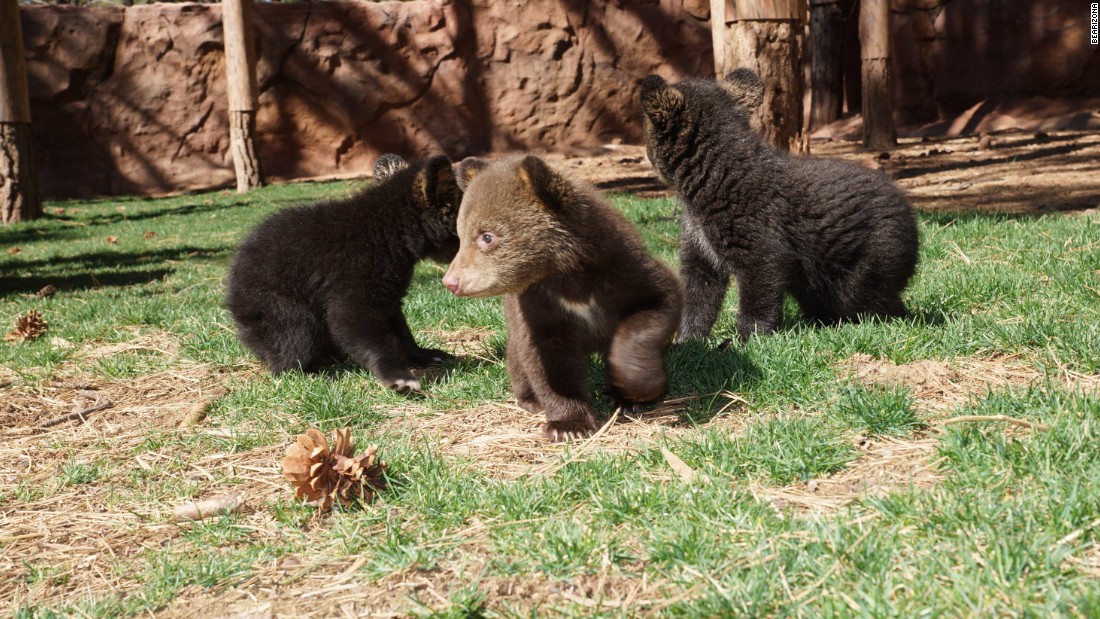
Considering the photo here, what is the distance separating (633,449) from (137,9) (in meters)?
18.9

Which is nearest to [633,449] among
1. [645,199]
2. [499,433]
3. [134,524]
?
[499,433]

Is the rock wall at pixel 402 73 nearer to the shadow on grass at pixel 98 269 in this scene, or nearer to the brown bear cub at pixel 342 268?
the shadow on grass at pixel 98 269

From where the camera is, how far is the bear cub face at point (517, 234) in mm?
3561

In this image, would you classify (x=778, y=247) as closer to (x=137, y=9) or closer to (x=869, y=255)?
(x=869, y=255)

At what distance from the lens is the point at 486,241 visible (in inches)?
142

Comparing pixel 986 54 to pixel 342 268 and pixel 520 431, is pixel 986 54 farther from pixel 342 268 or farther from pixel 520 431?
pixel 520 431

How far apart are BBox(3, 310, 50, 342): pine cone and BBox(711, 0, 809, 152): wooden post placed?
564 centimetres

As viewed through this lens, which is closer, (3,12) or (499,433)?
(499,433)

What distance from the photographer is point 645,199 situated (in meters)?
11.4

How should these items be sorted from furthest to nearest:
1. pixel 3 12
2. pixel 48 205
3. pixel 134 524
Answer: pixel 48 205
pixel 3 12
pixel 134 524

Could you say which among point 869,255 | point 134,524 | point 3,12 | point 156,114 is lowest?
point 134,524

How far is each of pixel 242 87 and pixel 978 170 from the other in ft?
40.1

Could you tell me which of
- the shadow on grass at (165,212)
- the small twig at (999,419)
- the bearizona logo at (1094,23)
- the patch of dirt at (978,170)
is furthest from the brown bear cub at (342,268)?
the bearizona logo at (1094,23)

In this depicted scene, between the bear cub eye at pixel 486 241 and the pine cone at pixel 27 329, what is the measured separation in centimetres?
407
